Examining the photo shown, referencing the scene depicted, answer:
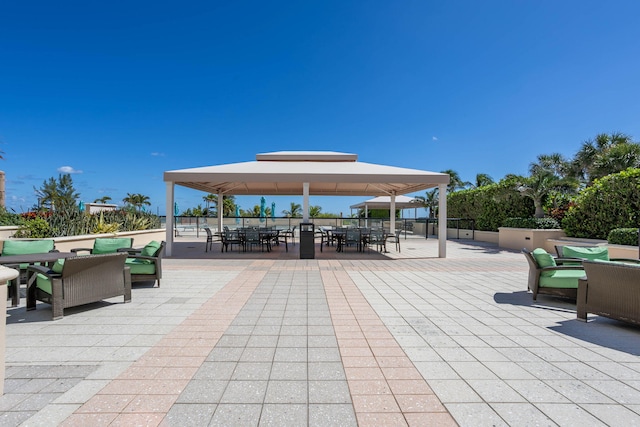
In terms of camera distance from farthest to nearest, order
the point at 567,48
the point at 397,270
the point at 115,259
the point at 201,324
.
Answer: the point at 567,48
the point at 397,270
the point at 115,259
the point at 201,324

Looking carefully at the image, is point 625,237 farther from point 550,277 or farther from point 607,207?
point 550,277

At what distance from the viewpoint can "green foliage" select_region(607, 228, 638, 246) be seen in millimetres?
8258

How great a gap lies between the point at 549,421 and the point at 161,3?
1509cm

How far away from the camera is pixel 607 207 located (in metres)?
10.1

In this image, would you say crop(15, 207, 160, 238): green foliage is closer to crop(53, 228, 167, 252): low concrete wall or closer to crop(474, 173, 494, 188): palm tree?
crop(53, 228, 167, 252): low concrete wall

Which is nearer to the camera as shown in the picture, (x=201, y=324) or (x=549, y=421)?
(x=549, y=421)

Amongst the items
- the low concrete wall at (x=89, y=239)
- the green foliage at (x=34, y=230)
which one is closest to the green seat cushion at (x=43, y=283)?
the low concrete wall at (x=89, y=239)

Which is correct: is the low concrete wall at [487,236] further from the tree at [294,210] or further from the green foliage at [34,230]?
the tree at [294,210]

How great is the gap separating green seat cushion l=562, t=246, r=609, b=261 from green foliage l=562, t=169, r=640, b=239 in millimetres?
6135

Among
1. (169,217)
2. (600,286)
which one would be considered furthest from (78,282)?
(600,286)

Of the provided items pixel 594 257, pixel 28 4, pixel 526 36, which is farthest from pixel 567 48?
pixel 28 4

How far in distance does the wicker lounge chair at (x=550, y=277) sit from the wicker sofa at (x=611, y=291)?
2.48 feet

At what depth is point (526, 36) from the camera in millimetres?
11172

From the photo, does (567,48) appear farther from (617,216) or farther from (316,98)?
(316,98)
